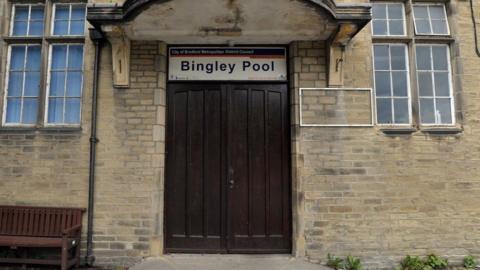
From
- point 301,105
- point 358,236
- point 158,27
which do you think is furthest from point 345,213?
point 158,27

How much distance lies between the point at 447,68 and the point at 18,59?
6.80 m

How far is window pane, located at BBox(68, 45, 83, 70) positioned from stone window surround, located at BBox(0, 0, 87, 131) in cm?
9

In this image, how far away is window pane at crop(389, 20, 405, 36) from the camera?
228 inches

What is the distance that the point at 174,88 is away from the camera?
18.7ft

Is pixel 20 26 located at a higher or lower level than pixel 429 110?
higher

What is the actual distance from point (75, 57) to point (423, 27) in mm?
5547

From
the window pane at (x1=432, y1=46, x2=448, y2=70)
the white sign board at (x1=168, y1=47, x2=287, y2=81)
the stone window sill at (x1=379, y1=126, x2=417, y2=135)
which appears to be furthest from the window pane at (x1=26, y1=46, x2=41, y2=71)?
the window pane at (x1=432, y1=46, x2=448, y2=70)

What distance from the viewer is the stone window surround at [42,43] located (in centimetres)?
552

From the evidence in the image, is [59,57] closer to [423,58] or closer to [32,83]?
[32,83]

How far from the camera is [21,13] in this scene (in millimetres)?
5832

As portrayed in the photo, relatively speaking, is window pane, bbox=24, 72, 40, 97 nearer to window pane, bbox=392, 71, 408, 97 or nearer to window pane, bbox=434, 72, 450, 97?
window pane, bbox=392, 71, 408, 97

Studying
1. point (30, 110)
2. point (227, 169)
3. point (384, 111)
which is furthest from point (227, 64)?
point (30, 110)

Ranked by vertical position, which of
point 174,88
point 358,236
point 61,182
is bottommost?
point 358,236

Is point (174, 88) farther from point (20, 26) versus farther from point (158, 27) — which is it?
point (20, 26)
